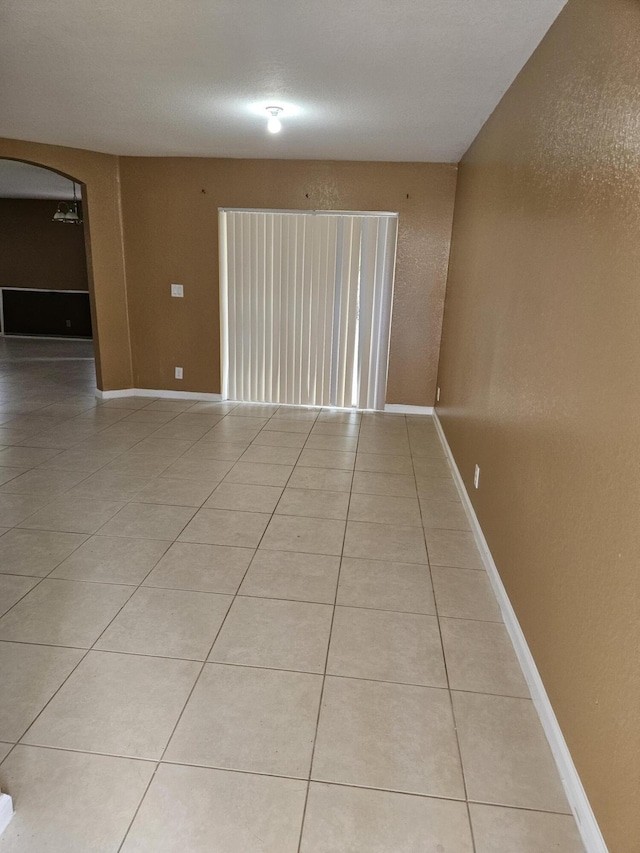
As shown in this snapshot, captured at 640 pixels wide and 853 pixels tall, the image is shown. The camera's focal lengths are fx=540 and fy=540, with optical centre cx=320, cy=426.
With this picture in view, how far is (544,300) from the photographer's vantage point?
1943 millimetres

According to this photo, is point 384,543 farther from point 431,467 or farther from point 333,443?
point 333,443

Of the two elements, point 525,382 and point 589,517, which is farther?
point 525,382

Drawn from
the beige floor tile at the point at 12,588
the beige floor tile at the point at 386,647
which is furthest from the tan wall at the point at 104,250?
the beige floor tile at the point at 386,647

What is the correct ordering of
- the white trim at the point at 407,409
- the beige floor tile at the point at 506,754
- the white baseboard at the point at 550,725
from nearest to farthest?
the white baseboard at the point at 550,725 → the beige floor tile at the point at 506,754 → the white trim at the point at 407,409

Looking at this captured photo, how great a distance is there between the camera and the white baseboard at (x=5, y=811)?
1.33 metres

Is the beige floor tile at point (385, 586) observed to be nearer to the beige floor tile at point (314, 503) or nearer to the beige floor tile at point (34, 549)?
the beige floor tile at point (314, 503)

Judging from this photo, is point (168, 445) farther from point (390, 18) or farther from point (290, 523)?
point (390, 18)

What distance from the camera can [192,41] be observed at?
8.09 ft

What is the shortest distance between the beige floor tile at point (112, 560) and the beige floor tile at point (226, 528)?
0.19 m

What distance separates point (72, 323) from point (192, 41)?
8.27 meters

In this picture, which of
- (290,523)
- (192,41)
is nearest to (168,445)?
(290,523)

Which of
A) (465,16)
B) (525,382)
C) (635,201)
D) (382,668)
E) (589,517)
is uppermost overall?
(465,16)

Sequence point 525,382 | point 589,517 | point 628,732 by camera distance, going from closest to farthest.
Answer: point 628,732 < point 589,517 < point 525,382

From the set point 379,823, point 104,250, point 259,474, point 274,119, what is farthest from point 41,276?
point 379,823
